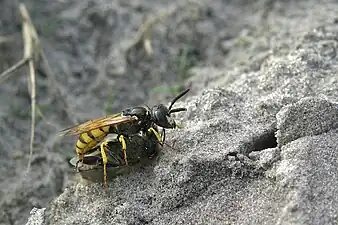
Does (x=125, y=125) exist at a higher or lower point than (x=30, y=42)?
lower

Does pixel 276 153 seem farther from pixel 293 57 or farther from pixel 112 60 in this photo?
pixel 112 60

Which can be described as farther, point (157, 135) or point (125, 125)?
point (125, 125)

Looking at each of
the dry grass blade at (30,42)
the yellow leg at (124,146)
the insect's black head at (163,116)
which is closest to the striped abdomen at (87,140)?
the yellow leg at (124,146)

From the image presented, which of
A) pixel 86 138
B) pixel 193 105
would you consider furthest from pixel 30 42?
pixel 193 105

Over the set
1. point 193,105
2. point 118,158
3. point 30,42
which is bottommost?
point 118,158

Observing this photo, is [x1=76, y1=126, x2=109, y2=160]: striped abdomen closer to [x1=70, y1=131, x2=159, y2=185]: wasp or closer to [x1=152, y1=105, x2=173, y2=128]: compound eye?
[x1=70, y1=131, x2=159, y2=185]: wasp

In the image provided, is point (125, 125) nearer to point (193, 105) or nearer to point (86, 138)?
point (86, 138)

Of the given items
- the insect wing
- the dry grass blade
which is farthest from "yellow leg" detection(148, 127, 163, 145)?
the dry grass blade
